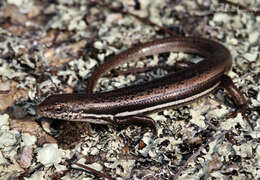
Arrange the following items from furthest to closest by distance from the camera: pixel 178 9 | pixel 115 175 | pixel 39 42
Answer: pixel 178 9, pixel 39 42, pixel 115 175

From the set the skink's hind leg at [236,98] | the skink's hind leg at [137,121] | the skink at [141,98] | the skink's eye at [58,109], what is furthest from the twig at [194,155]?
the skink's eye at [58,109]

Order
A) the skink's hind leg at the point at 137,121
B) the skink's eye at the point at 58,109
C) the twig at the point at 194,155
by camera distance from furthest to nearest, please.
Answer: the skink's hind leg at the point at 137,121 < the skink's eye at the point at 58,109 < the twig at the point at 194,155

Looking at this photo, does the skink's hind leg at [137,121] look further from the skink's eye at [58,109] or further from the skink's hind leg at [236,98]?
the skink's hind leg at [236,98]

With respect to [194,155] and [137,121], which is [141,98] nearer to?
[137,121]

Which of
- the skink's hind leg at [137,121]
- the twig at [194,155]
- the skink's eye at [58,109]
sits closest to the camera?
the twig at [194,155]

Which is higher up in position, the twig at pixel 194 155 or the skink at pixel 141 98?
the skink at pixel 141 98

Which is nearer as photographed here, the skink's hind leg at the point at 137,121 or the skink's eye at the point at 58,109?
the skink's eye at the point at 58,109

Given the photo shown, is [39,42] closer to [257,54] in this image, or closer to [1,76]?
[1,76]

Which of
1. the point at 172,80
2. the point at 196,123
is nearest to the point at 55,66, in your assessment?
the point at 172,80

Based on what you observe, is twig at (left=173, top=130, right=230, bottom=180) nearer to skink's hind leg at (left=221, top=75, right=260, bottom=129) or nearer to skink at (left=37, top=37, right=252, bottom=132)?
skink's hind leg at (left=221, top=75, right=260, bottom=129)

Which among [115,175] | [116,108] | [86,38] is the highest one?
[86,38]
